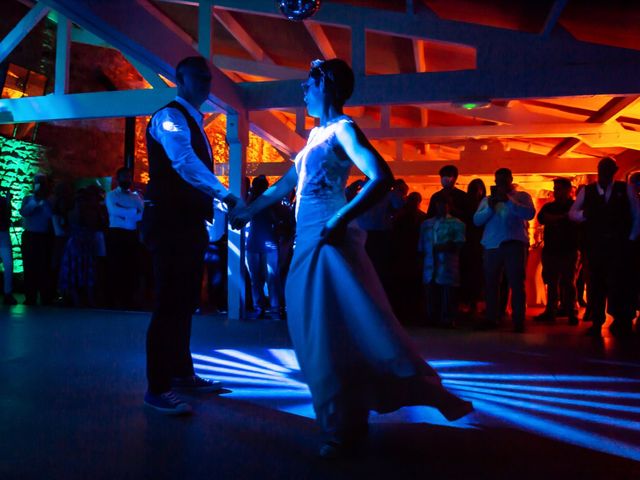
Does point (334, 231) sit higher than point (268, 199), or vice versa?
point (268, 199)

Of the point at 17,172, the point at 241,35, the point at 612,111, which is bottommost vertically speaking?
the point at 17,172

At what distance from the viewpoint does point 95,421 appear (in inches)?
94.9

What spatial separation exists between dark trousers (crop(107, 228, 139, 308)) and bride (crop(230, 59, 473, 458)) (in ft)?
17.5

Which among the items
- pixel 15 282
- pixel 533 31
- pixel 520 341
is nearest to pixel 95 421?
pixel 520 341

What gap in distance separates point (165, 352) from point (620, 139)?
9.98 metres

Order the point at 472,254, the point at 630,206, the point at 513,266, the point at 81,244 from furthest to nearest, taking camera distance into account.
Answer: the point at 81,244 < the point at 472,254 < the point at 513,266 < the point at 630,206

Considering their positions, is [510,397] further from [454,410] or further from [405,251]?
[405,251]

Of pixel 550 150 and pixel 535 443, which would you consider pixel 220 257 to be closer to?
pixel 535 443

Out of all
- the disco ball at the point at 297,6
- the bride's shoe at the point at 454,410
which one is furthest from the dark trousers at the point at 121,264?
the bride's shoe at the point at 454,410

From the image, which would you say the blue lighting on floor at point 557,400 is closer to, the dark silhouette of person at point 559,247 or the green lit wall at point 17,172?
the dark silhouette of person at point 559,247

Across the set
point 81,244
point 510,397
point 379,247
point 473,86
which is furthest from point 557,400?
point 81,244

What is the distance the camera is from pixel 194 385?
9.89ft

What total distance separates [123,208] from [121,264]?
693 mm

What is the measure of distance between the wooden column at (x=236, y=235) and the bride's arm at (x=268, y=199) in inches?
158
